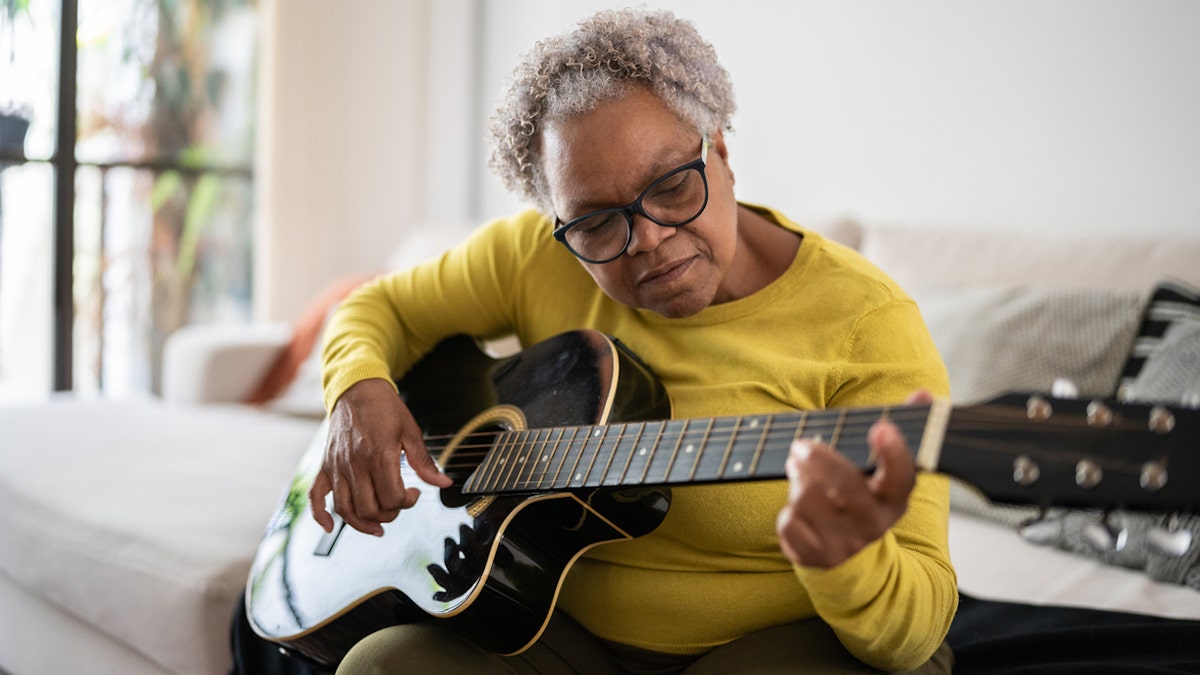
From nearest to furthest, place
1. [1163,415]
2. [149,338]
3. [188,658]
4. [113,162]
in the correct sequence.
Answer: [1163,415] → [188,658] → [113,162] → [149,338]

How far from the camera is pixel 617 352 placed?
117cm

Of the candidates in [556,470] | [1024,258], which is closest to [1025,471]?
[556,470]

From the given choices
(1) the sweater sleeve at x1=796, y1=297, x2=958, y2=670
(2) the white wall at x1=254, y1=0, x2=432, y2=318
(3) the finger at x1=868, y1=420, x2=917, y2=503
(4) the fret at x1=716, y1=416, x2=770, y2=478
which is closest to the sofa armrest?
(2) the white wall at x1=254, y1=0, x2=432, y2=318

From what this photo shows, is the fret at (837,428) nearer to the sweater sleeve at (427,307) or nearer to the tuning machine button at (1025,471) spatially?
the tuning machine button at (1025,471)

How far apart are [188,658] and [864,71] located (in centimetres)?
197

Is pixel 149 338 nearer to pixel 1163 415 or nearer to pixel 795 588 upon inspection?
pixel 795 588

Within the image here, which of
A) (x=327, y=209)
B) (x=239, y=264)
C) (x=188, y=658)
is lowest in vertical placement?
(x=188, y=658)

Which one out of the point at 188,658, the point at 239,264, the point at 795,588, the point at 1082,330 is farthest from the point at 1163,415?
the point at 239,264

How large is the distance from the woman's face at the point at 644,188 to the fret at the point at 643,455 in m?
0.25

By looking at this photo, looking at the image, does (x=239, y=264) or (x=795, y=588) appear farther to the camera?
(x=239, y=264)

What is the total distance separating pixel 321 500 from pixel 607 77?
63 cm

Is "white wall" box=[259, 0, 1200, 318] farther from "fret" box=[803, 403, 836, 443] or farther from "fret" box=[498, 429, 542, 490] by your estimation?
"fret" box=[803, 403, 836, 443]

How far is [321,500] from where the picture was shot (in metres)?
1.30

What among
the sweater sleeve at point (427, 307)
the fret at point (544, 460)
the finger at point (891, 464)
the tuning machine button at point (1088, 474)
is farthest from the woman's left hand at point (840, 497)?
the sweater sleeve at point (427, 307)
